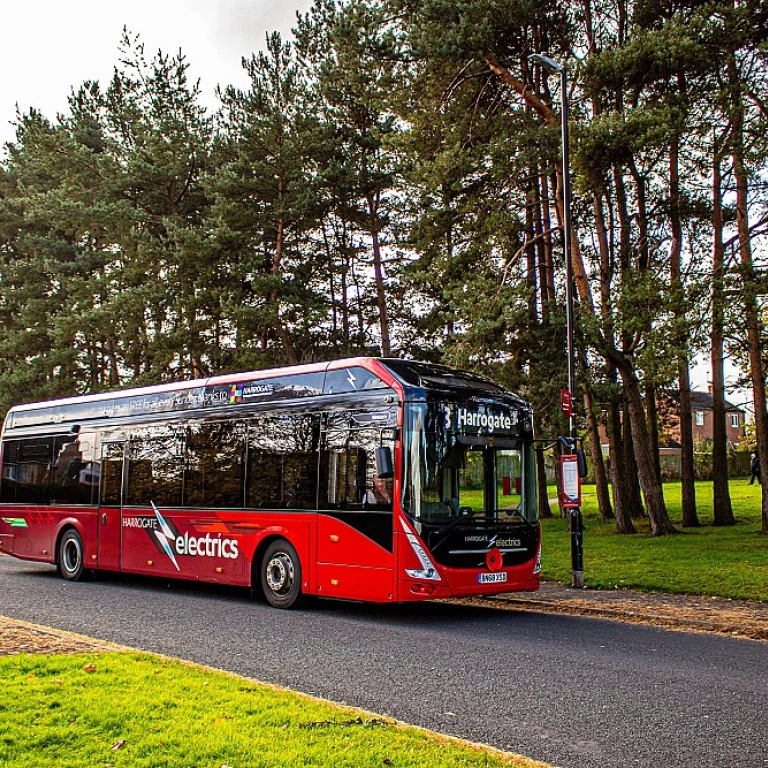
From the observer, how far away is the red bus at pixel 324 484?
1149 cm

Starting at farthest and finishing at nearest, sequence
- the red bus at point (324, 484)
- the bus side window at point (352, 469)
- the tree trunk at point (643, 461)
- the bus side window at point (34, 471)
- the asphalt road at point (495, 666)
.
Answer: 1. the tree trunk at point (643, 461)
2. the bus side window at point (34, 471)
3. the bus side window at point (352, 469)
4. the red bus at point (324, 484)
5. the asphalt road at point (495, 666)

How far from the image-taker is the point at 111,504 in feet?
53.9

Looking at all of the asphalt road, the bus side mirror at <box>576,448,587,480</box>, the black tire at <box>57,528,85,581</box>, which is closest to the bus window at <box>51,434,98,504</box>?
the black tire at <box>57,528,85,581</box>

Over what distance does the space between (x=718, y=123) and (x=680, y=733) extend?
1965 centimetres

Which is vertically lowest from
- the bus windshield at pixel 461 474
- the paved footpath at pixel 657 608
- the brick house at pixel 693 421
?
the paved footpath at pixel 657 608

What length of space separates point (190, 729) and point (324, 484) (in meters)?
6.61

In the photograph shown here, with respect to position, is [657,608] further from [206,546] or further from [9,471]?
[9,471]

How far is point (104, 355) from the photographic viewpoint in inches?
1670

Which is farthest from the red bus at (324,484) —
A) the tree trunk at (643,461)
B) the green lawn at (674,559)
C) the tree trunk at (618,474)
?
the tree trunk at (618,474)

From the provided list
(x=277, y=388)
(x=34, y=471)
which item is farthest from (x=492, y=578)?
(x=34, y=471)

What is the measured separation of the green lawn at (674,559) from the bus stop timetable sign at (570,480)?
1.63 meters

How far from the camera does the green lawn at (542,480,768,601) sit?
14.9 metres

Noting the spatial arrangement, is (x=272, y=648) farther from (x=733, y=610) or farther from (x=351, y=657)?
(x=733, y=610)

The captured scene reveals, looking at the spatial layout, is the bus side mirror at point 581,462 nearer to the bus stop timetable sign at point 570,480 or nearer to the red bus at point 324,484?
the bus stop timetable sign at point 570,480
